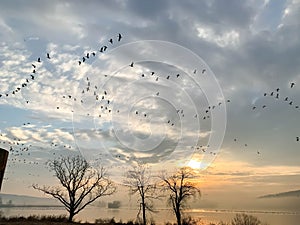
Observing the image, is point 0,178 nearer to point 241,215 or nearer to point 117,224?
point 117,224

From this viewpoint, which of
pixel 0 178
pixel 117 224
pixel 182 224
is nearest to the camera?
pixel 0 178

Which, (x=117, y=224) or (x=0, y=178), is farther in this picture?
(x=117, y=224)

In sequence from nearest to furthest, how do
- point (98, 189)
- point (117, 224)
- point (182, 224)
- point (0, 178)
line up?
1. point (0, 178)
2. point (117, 224)
3. point (182, 224)
4. point (98, 189)

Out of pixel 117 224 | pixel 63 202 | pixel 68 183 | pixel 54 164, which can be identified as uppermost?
pixel 54 164

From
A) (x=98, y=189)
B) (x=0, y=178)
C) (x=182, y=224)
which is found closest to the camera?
(x=0, y=178)

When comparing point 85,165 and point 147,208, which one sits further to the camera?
point 85,165

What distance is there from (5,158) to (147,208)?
63242 millimetres

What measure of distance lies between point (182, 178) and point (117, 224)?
2459cm

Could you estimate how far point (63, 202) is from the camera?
63.8m

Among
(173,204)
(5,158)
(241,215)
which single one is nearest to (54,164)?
(173,204)

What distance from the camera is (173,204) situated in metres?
64.8

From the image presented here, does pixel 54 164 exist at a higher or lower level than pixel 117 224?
higher

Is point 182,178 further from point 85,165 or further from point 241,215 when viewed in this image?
point 85,165

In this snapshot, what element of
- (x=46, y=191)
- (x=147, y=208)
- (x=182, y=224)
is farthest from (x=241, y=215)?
(x=46, y=191)
